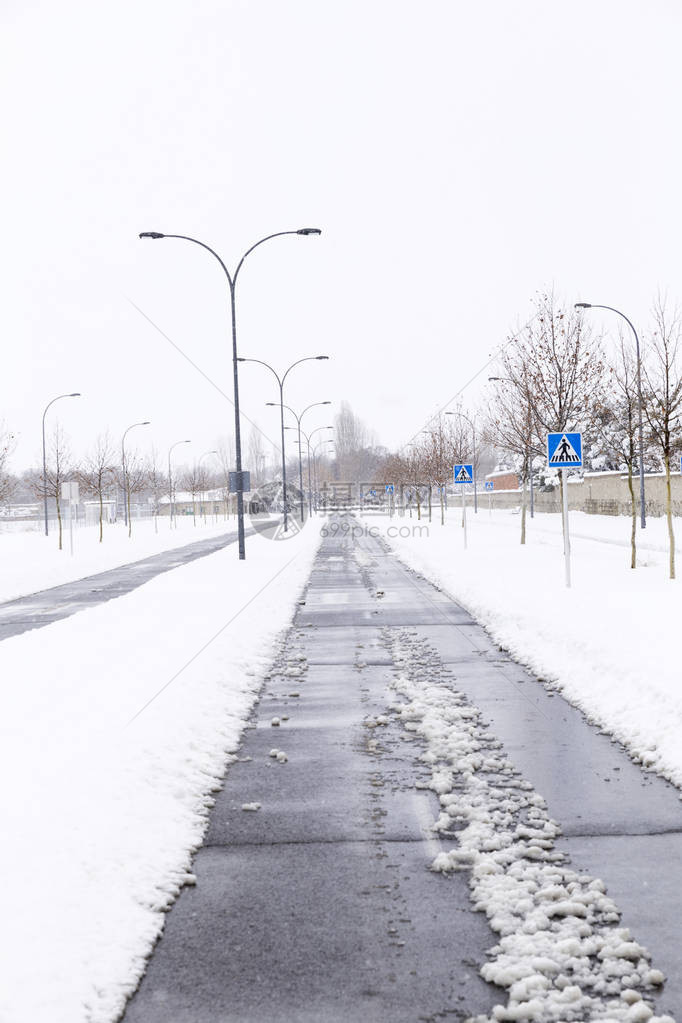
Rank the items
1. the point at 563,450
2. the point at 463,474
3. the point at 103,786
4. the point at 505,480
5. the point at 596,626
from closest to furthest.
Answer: the point at 103,786 → the point at 596,626 → the point at 563,450 → the point at 463,474 → the point at 505,480

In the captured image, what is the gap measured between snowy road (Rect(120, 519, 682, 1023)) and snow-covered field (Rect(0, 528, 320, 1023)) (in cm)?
19

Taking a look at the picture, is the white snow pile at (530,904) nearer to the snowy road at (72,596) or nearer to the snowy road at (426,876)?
the snowy road at (426,876)

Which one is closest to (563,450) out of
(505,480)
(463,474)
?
(463,474)

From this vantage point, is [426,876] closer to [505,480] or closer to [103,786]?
[103,786]

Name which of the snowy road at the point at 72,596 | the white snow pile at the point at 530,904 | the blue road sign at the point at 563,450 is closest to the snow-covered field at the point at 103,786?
the white snow pile at the point at 530,904

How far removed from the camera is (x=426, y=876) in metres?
4.46

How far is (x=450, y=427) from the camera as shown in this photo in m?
74.5

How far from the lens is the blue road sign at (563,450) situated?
53.0 feet

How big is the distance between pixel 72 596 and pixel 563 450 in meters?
11.1

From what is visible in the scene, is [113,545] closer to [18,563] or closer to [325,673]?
[18,563]

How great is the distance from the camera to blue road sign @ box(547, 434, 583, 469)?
16.1 meters

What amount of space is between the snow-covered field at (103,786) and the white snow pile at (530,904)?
4.75 feet

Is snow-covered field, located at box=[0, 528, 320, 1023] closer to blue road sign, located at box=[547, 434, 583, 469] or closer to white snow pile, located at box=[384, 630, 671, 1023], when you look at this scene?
white snow pile, located at box=[384, 630, 671, 1023]

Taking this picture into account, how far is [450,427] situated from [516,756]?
69.0 meters
